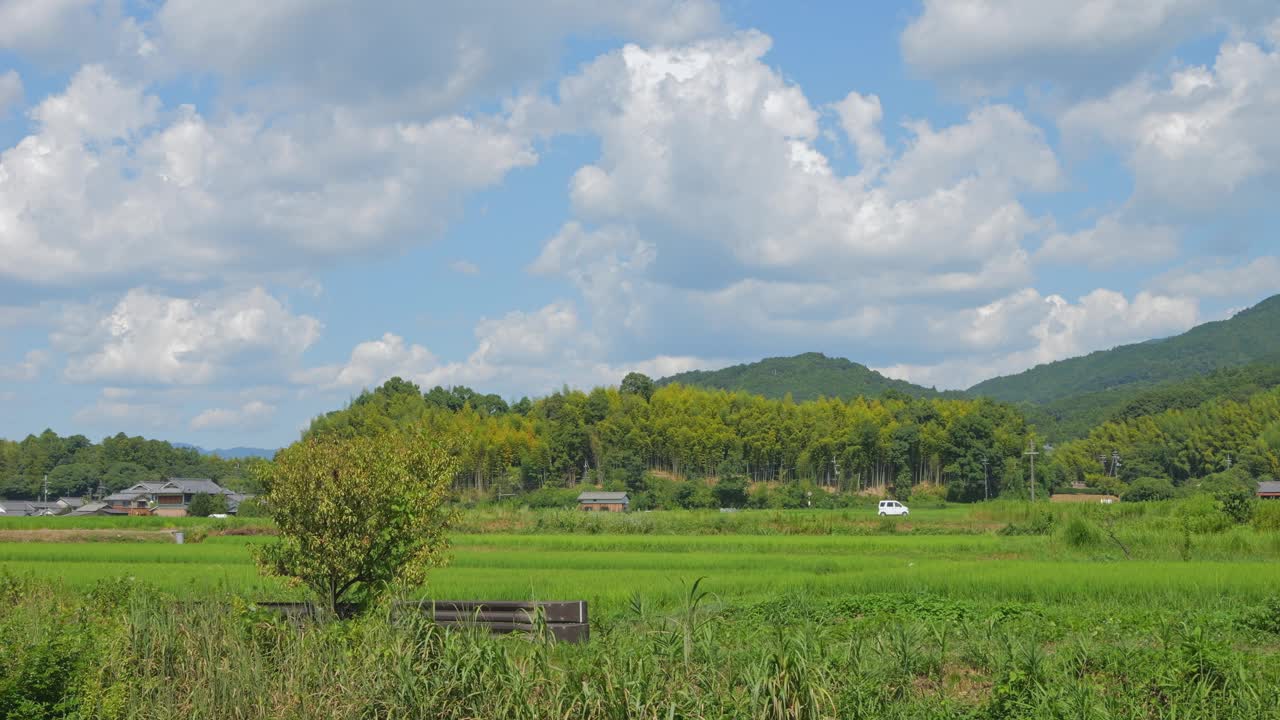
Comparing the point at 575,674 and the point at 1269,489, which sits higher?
the point at 575,674

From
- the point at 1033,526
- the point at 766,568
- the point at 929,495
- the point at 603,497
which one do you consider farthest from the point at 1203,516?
the point at 929,495

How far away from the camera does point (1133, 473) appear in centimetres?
12644

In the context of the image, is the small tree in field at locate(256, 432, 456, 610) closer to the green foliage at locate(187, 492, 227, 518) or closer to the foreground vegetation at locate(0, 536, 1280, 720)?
the foreground vegetation at locate(0, 536, 1280, 720)

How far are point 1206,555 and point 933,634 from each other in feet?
75.3

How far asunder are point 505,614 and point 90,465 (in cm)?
16624

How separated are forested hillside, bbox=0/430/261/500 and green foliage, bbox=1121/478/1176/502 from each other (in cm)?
11774

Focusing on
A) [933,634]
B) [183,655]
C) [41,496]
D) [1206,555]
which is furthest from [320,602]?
[41,496]

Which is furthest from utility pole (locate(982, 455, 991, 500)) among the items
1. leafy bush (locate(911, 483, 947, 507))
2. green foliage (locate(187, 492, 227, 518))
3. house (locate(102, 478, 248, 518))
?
house (locate(102, 478, 248, 518))

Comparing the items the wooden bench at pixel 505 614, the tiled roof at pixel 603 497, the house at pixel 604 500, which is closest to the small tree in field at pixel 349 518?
the wooden bench at pixel 505 614

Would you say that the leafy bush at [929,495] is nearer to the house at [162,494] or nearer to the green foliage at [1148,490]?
the green foliage at [1148,490]

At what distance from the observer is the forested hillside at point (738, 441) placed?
11338 centimetres

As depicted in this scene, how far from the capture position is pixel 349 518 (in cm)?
1284

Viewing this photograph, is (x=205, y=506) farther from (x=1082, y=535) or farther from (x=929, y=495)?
(x=1082, y=535)

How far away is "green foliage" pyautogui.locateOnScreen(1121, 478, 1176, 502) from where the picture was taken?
3907 inches
